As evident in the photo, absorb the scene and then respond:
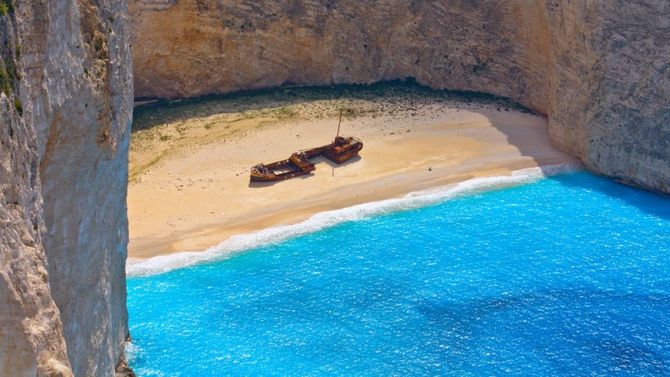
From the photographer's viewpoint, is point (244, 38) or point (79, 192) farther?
point (244, 38)

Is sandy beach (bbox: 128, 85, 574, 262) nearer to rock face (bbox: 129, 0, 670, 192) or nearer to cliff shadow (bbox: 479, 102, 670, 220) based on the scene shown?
cliff shadow (bbox: 479, 102, 670, 220)

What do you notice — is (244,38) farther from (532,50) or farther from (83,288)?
(83,288)

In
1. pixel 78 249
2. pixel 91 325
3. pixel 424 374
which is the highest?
pixel 78 249

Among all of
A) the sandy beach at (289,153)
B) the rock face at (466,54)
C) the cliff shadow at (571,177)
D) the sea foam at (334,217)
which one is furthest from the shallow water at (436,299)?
the rock face at (466,54)

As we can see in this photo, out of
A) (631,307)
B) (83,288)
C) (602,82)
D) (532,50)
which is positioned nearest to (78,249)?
(83,288)

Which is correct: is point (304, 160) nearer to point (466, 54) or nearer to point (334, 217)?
point (334, 217)

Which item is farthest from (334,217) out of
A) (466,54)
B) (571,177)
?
(466,54)

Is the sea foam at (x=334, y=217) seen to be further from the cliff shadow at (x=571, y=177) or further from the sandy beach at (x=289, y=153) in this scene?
the cliff shadow at (x=571, y=177)

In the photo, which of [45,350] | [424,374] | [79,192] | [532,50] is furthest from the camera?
[532,50]
